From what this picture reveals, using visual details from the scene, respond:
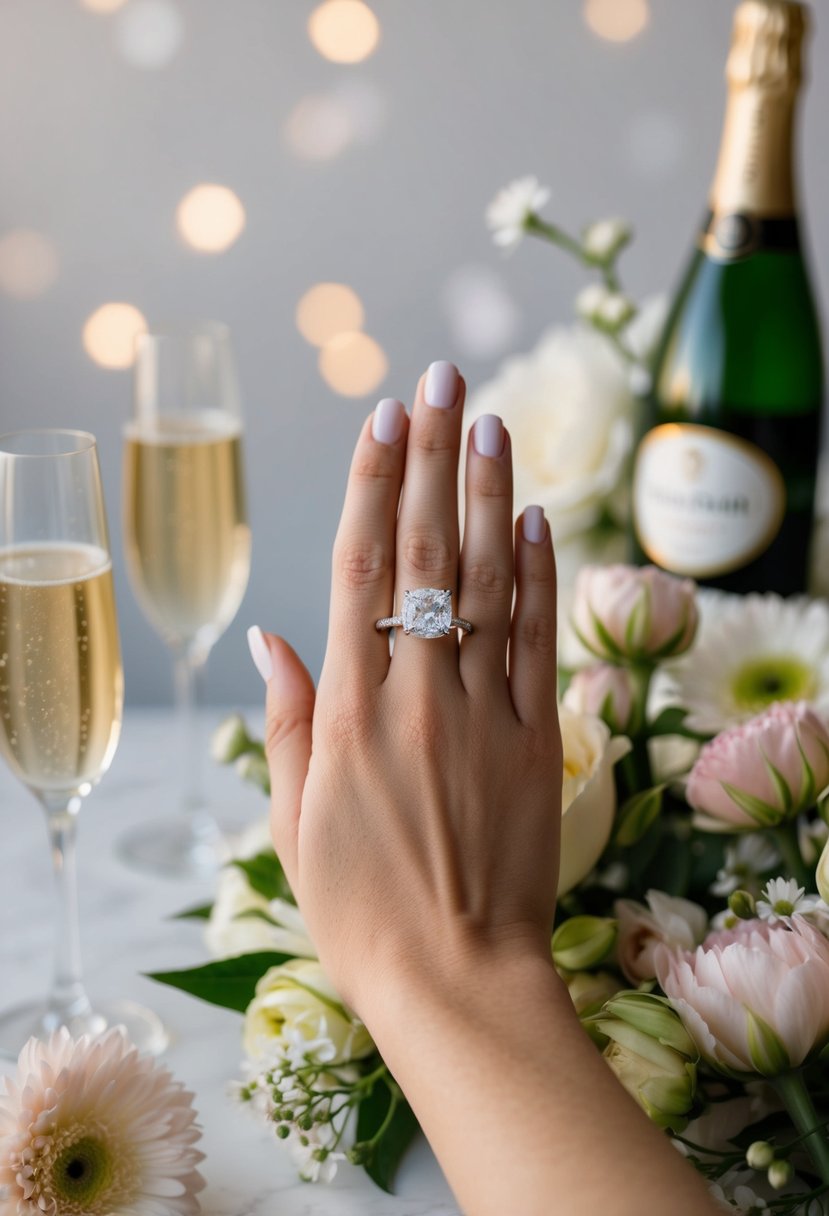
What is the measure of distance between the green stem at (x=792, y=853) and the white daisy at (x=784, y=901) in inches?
3.1

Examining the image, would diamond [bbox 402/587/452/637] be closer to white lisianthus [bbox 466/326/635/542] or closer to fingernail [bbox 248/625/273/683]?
fingernail [bbox 248/625/273/683]

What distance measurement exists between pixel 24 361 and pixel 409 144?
1.64ft

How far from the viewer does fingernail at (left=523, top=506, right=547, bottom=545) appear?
2.22ft

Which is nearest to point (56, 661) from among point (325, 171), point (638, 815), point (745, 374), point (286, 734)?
point (286, 734)

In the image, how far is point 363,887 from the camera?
59 centimetres

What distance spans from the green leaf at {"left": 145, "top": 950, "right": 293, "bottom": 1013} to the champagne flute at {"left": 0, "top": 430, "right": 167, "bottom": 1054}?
0.14 metres

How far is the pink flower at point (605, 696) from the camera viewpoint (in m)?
0.77

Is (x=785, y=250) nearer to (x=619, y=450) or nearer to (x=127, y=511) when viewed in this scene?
(x=619, y=450)

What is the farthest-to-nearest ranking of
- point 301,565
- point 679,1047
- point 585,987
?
point 301,565 < point 585,987 < point 679,1047

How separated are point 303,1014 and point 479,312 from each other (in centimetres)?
97

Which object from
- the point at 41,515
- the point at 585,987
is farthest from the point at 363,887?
the point at 41,515

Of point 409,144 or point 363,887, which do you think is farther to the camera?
point 409,144

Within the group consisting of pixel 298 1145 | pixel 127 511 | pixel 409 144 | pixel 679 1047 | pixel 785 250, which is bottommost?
pixel 298 1145

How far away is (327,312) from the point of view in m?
1.41
